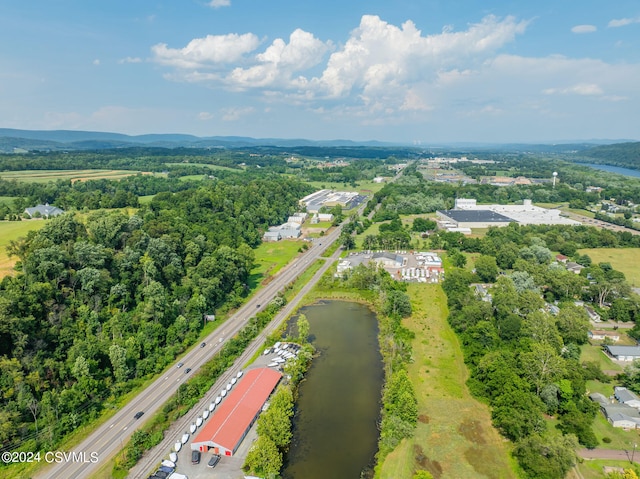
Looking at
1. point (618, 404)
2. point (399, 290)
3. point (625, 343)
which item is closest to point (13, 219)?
point (399, 290)

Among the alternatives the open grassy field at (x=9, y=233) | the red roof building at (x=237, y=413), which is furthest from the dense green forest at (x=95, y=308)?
the red roof building at (x=237, y=413)

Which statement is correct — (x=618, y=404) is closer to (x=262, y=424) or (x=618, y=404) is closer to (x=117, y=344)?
(x=262, y=424)

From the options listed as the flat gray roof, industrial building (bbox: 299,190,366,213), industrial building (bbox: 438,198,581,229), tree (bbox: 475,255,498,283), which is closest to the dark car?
tree (bbox: 475,255,498,283)

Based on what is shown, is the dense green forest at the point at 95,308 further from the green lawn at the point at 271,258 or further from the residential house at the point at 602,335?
the residential house at the point at 602,335

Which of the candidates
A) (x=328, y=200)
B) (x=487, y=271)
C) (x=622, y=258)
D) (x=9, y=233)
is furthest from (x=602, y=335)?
(x=328, y=200)

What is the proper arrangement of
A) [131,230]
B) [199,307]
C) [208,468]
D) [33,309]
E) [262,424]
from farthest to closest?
[131,230]
[199,307]
[33,309]
[262,424]
[208,468]

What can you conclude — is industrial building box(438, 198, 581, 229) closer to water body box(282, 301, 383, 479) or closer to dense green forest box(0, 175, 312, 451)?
water body box(282, 301, 383, 479)
